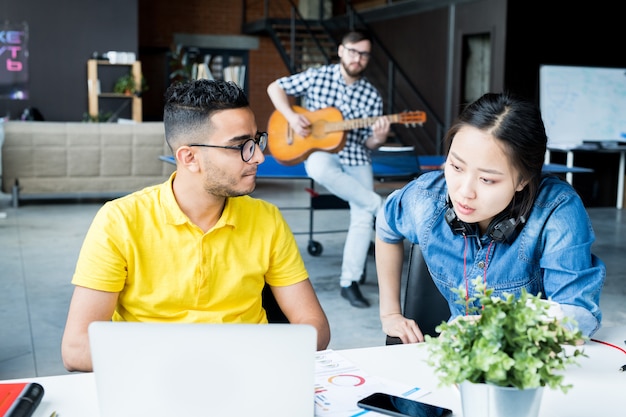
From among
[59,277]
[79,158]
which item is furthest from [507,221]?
[79,158]

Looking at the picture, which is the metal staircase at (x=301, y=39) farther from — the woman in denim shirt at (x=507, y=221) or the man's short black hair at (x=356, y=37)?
the woman in denim shirt at (x=507, y=221)

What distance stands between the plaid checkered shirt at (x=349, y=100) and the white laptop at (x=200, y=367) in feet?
12.2

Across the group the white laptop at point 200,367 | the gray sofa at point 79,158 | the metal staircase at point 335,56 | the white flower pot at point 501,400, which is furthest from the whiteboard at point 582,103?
the white laptop at point 200,367

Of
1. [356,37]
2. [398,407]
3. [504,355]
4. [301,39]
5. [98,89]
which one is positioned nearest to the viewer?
[504,355]

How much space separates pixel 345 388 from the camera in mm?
1383

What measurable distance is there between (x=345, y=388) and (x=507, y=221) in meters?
0.58

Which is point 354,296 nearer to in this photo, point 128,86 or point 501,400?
point 501,400

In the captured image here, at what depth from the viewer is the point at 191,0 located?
1430cm

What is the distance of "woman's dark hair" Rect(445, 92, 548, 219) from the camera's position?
1.67 meters

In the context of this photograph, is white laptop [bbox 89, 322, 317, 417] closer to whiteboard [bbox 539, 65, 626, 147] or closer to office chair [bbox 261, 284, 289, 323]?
office chair [bbox 261, 284, 289, 323]

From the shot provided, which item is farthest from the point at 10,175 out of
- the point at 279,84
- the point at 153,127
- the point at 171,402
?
the point at 171,402

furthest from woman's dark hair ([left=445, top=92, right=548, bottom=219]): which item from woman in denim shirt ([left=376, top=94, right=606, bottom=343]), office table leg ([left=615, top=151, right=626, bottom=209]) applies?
office table leg ([left=615, top=151, right=626, bottom=209])

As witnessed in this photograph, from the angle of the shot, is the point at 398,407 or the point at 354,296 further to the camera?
the point at 354,296

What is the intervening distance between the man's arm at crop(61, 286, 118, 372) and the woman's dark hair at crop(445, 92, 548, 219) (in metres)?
0.88
